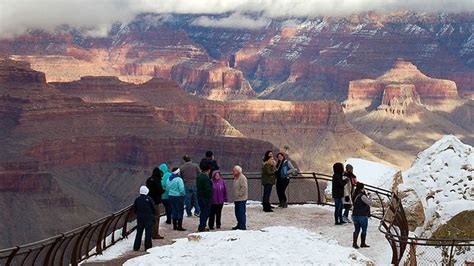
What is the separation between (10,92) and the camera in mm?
121688

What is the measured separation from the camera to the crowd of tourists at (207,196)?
2483 cm

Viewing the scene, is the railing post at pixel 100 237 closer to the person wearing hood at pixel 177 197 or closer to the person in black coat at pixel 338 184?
the person wearing hood at pixel 177 197

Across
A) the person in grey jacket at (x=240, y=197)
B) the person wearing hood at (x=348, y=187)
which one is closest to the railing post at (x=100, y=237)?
the person in grey jacket at (x=240, y=197)

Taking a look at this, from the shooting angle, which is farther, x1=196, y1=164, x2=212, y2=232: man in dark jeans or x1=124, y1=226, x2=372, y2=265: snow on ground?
x1=196, y1=164, x2=212, y2=232: man in dark jeans

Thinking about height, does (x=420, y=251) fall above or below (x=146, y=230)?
below

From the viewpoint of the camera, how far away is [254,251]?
67.7 ft

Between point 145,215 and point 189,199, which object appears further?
point 189,199

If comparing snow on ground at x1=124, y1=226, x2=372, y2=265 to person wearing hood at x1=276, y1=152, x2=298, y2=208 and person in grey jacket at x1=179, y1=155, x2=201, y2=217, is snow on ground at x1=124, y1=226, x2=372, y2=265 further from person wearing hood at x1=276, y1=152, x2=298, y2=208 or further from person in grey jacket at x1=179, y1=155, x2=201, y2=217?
person wearing hood at x1=276, y1=152, x2=298, y2=208

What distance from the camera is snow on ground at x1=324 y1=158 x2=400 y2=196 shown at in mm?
32881

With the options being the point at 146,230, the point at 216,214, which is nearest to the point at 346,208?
the point at 216,214

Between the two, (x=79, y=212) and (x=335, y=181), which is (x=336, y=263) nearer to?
(x=335, y=181)

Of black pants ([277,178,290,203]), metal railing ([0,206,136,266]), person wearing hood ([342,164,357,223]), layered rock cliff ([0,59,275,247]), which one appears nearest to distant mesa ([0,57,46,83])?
layered rock cliff ([0,59,275,247])

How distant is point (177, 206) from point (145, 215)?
288cm

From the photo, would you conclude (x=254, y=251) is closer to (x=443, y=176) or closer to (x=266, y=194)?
(x=266, y=194)
